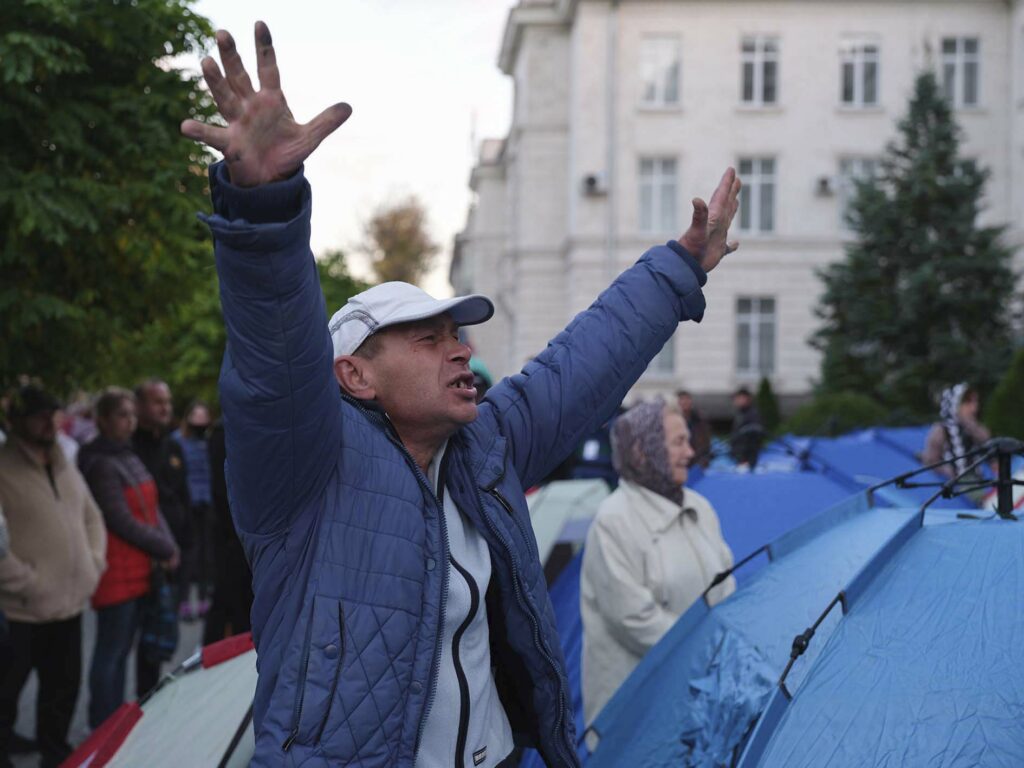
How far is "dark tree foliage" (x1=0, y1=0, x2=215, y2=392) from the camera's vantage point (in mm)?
4730

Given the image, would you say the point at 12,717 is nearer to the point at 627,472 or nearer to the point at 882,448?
the point at 627,472

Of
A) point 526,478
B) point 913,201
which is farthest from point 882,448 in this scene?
point 913,201

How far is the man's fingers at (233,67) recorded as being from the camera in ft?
5.96

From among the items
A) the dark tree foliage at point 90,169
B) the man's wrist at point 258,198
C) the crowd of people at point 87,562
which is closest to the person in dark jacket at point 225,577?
the crowd of people at point 87,562

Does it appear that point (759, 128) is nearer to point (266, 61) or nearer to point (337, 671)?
point (337, 671)

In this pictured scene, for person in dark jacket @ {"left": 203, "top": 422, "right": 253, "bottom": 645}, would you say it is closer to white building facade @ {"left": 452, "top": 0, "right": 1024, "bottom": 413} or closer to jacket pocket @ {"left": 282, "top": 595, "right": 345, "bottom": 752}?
jacket pocket @ {"left": 282, "top": 595, "right": 345, "bottom": 752}

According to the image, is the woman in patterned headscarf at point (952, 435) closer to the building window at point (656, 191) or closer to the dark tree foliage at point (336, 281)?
the dark tree foliage at point (336, 281)

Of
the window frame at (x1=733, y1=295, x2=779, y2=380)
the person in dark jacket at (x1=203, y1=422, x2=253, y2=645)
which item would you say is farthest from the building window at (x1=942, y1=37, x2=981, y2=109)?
the person in dark jacket at (x1=203, y1=422, x2=253, y2=645)

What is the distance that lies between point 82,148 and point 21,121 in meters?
0.23

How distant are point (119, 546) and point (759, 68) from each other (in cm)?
2586

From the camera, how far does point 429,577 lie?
2.29 m

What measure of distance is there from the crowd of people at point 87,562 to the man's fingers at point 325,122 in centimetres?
403

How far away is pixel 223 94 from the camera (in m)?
1.90

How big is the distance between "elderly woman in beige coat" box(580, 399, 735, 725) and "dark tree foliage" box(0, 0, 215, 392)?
6.60 feet
